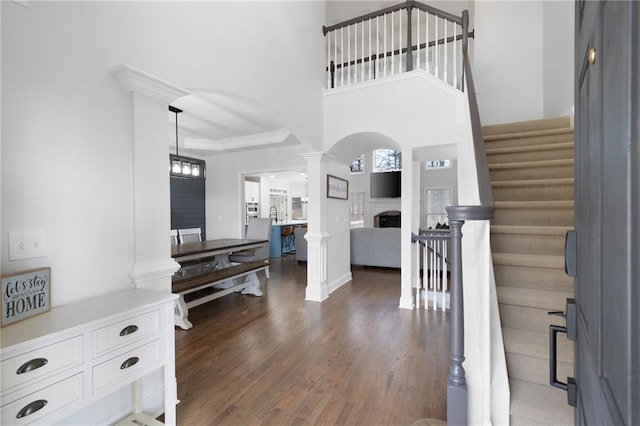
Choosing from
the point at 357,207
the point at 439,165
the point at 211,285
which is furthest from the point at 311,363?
the point at 357,207

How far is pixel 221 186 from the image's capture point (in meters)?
6.50

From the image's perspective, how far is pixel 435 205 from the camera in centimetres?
945

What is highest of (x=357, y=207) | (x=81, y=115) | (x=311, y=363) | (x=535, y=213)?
(x=81, y=115)

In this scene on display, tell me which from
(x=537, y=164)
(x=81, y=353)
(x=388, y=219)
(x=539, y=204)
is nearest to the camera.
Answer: (x=81, y=353)

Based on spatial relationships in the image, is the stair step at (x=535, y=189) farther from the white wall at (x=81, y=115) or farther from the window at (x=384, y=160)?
the window at (x=384, y=160)

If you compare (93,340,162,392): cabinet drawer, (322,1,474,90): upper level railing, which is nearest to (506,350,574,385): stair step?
(93,340,162,392): cabinet drawer

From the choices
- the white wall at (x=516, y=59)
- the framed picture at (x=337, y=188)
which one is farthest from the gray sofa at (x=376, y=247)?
the white wall at (x=516, y=59)

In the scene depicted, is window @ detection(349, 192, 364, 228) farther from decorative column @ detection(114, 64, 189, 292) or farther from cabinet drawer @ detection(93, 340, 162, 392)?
cabinet drawer @ detection(93, 340, 162, 392)

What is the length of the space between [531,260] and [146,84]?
2.46 m

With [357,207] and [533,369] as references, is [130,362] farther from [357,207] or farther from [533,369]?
[357,207]

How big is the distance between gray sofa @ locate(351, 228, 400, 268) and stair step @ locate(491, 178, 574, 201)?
3.30 meters

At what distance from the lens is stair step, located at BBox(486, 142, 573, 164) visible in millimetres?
2684

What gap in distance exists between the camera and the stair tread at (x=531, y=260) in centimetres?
176

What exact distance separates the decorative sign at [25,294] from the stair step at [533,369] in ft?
7.10
